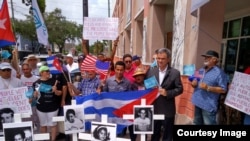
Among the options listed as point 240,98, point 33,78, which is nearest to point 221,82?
point 240,98

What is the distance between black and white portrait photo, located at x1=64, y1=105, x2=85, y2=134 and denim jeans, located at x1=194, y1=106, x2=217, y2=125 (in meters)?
1.98

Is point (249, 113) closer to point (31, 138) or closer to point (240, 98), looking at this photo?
point (240, 98)

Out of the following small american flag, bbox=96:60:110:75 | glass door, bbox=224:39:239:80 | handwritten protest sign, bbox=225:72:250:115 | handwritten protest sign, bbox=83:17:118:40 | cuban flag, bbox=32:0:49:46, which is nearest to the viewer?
handwritten protest sign, bbox=225:72:250:115

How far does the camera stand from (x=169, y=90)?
3439 millimetres

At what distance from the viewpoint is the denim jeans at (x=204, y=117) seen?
3.56 metres

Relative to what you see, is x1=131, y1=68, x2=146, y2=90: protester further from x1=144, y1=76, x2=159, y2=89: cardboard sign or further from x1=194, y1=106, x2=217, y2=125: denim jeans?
x1=194, y1=106, x2=217, y2=125: denim jeans

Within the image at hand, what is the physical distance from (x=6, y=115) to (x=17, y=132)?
15.1 inches

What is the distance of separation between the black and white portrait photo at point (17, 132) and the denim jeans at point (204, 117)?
2.56 metres

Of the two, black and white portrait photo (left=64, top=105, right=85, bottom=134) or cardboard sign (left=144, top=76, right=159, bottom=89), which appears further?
cardboard sign (left=144, top=76, right=159, bottom=89)

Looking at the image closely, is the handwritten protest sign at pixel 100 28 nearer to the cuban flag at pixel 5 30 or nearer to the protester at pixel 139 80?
Answer: the cuban flag at pixel 5 30

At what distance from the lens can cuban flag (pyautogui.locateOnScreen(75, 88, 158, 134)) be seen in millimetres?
3518

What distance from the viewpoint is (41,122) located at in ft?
13.2

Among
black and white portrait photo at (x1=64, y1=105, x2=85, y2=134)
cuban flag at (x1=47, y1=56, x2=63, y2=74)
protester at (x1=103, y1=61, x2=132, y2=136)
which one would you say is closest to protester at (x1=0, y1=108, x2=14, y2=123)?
black and white portrait photo at (x1=64, y1=105, x2=85, y2=134)

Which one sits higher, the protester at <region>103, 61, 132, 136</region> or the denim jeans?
the protester at <region>103, 61, 132, 136</region>
